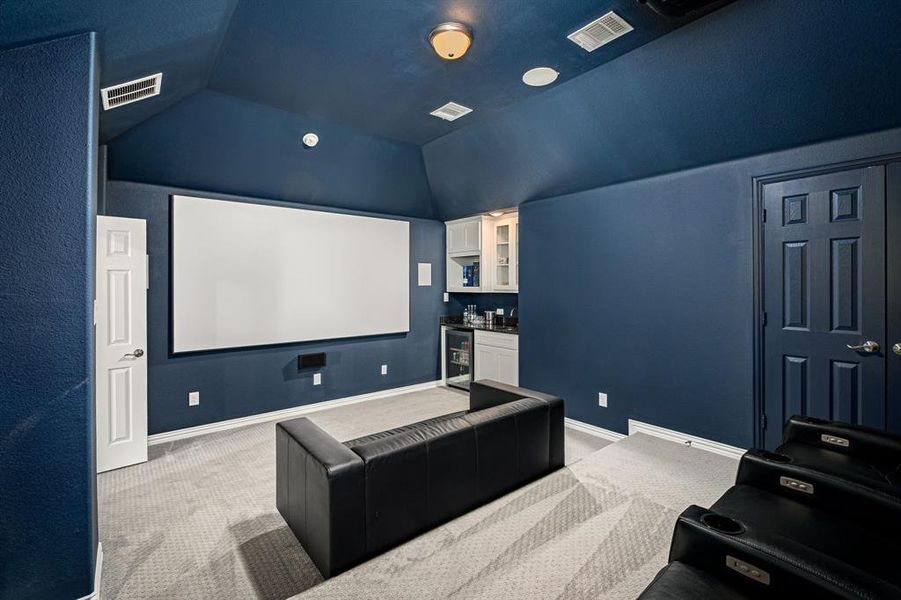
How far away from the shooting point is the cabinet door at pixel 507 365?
4859 millimetres

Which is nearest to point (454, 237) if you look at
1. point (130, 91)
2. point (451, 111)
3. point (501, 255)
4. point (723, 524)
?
point (501, 255)

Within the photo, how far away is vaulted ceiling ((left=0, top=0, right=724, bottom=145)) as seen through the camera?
1.96m

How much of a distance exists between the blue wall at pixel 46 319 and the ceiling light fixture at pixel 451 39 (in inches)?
67.3

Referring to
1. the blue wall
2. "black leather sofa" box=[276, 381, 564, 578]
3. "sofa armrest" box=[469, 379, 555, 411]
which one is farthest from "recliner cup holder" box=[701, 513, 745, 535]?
the blue wall

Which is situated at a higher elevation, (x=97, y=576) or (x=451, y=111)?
(x=451, y=111)

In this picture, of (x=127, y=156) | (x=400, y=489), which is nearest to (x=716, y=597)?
(x=400, y=489)

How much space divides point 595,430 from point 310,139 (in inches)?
154

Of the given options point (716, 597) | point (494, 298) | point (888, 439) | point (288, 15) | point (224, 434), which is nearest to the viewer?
point (716, 597)

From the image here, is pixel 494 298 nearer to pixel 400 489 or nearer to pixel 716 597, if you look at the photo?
pixel 400 489

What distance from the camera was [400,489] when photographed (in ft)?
6.76

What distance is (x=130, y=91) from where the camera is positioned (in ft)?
8.85

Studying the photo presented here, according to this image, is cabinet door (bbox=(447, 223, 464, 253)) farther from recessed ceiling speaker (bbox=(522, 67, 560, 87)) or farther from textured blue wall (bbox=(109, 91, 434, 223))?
recessed ceiling speaker (bbox=(522, 67, 560, 87))

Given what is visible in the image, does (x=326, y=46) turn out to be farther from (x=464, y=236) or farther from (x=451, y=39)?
(x=464, y=236)

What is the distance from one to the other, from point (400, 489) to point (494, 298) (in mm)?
4175
